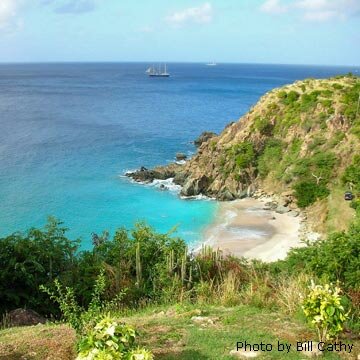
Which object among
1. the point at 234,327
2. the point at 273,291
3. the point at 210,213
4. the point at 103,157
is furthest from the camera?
the point at 103,157

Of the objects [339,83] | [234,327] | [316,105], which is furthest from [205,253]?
[339,83]

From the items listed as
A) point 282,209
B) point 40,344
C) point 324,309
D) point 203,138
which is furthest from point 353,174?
point 40,344

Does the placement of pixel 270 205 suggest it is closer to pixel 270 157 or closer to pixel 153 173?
pixel 270 157

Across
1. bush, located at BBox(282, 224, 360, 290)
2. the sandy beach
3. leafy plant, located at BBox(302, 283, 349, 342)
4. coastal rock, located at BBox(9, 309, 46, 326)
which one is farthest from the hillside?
leafy plant, located at BBox(302, 283, 349, 342)

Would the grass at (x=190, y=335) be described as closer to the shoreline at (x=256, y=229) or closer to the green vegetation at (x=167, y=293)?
the green vegetation at (x=167, y=293)

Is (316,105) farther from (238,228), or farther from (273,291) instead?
(273,291)

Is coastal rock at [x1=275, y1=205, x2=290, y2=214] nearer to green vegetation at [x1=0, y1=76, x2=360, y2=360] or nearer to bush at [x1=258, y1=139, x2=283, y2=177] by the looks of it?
bush at [x1=258, y1=139, x2=283, y2=177]

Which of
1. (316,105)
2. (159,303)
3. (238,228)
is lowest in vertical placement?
(238,228)
